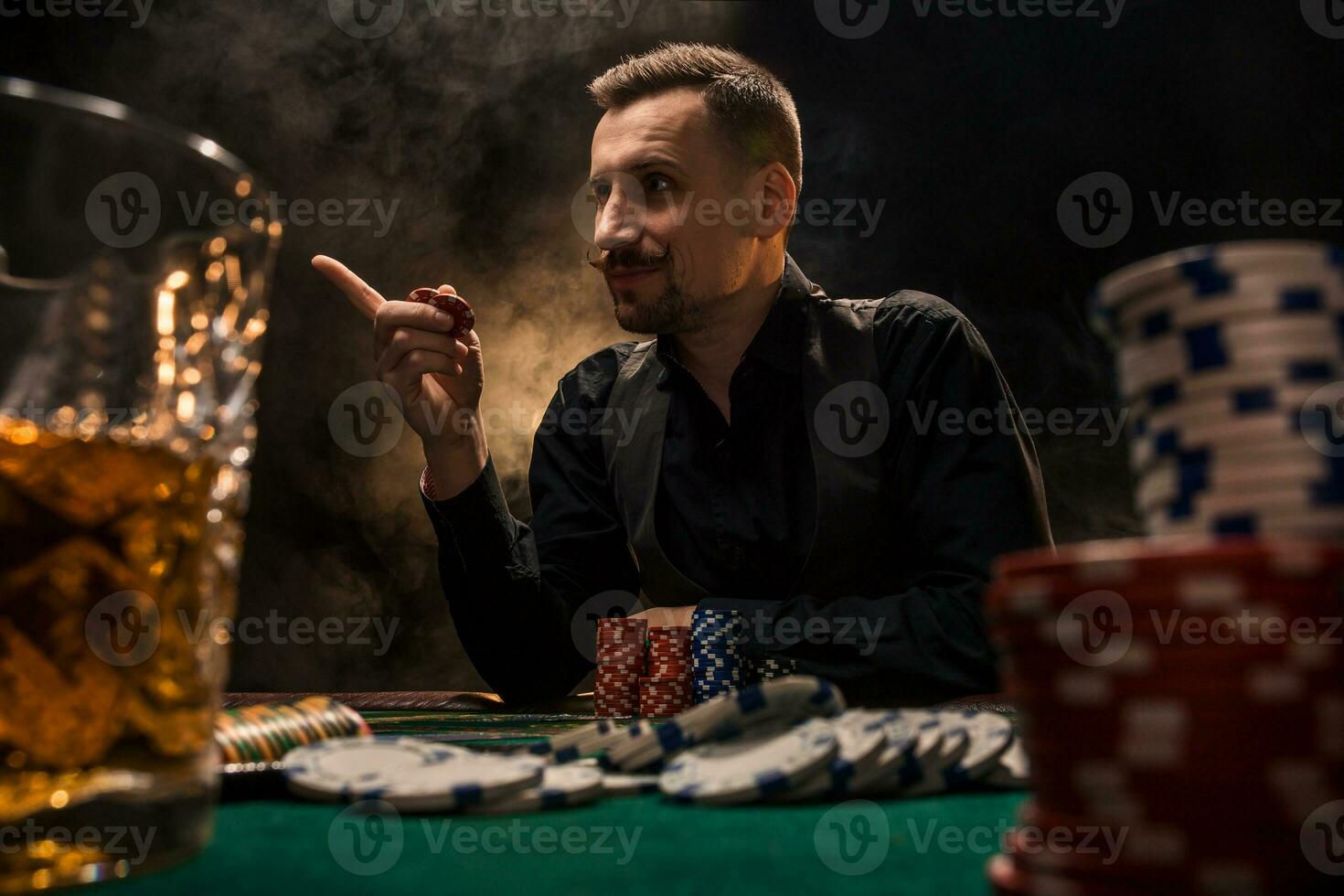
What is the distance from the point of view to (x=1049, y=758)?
63cm

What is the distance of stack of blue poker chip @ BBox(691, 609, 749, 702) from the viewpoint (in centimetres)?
193

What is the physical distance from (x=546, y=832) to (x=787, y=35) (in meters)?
5.40

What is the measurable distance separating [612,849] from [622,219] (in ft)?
7.48

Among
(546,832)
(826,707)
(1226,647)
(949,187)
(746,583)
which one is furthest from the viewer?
(949,187)

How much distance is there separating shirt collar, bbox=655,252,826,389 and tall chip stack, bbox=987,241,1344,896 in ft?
6.99

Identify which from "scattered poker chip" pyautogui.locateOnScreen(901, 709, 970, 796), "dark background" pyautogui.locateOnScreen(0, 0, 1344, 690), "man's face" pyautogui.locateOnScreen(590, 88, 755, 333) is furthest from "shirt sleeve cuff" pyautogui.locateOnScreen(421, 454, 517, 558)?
"dark background" pyautogui.locateOnScreen(0, 0, 1344, 690)

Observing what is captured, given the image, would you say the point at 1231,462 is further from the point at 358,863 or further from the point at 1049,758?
the point at 358,863

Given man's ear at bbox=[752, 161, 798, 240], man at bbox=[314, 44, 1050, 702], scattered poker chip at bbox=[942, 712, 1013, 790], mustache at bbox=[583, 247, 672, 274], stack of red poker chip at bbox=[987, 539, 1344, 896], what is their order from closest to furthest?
stack of red poker chip at bbox=[987, 539, 1344, 896] < scattered poker chip at bbox=[942, 712, 1013, 790] < man at bbox=[314, 44, 1050, 702] < mustache at bbox=[583, 247, 672, 274] < man's ear at bbox=[752, 161, 798, 240]

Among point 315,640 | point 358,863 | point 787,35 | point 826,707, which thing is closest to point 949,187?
point 787,35

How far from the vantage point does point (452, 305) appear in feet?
7.75

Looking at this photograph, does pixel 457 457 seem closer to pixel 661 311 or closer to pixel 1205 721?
pixel 661 311

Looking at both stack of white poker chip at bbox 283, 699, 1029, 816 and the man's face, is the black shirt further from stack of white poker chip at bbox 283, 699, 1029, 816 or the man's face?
stack of white poker chip at bbox 283, 699, 1029, 816

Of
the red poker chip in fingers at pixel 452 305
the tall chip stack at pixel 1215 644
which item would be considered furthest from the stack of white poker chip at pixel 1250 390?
the red poker chip in fingers at pixel 452 305

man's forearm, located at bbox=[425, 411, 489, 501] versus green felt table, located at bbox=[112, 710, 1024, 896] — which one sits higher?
man's forearm, located at bbox=[425, 411, 489, 501]
